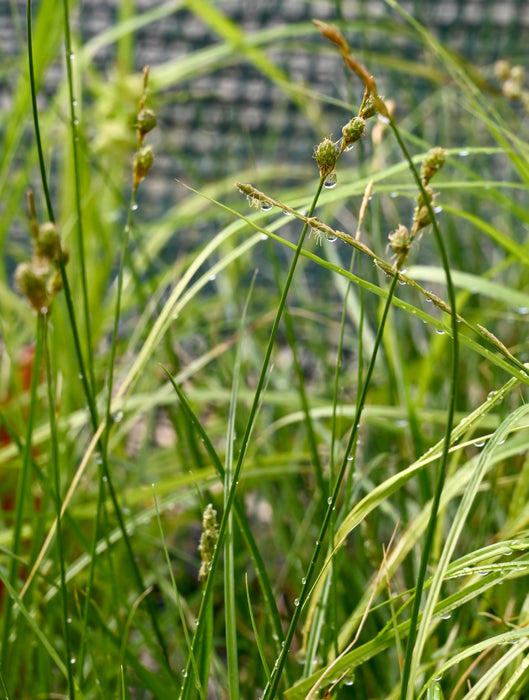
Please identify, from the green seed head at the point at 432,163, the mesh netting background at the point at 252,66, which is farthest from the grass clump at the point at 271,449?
the mesh netting background at the point at 252,66

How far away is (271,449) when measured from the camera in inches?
29.7

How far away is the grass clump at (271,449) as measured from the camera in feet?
1.14

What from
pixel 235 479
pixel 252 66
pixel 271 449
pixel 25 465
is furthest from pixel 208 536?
pixel 252 66

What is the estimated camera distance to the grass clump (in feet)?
1.14

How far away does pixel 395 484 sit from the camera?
37 centimetres

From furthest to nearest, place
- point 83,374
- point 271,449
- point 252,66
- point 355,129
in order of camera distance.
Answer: point 252,66
point 271,449
point 83,374
point 355,129

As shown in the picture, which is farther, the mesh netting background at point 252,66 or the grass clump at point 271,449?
the mesh netting background at point 252,66

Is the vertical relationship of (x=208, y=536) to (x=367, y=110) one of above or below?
below

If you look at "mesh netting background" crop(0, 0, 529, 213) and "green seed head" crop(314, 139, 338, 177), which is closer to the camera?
"green seed head" crop(314, 139, 338, 177)

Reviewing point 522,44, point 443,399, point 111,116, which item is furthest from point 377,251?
point 522,44

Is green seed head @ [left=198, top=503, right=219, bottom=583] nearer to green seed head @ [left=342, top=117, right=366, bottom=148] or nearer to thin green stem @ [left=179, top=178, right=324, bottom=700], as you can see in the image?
thin green stem @ [left=179, top=178, right=324, bottom=700]

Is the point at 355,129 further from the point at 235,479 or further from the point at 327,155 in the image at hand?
the point at 235,479

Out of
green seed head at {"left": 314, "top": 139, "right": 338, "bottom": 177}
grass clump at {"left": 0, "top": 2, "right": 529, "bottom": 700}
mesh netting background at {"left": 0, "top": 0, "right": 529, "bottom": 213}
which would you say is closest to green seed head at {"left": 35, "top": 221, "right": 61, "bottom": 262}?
grass clump at {"left": 0, "top": 2, "right": 529, "bottom": 700}

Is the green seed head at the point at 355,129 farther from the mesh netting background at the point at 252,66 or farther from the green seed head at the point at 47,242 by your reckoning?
the mesh netting background at the point at 252,66
